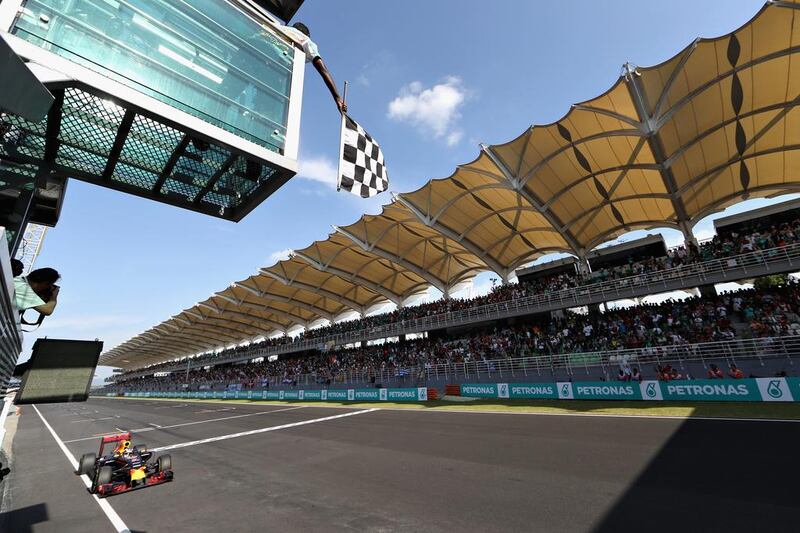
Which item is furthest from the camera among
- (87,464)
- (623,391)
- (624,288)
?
(624,288)

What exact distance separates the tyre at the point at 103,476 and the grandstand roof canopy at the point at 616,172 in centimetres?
1892

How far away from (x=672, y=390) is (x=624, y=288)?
932 centimetres

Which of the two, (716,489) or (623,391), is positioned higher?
(623,391)

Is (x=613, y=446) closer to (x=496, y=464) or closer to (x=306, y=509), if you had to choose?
(x=496, y=464)

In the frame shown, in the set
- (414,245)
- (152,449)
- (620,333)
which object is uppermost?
(414,245)

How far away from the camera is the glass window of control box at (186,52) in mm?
2086

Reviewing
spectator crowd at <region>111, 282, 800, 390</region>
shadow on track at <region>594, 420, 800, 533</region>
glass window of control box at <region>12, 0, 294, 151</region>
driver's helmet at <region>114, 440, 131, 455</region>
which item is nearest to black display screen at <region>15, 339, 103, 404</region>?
glass window of control box at <region>12, 0, 294, 151</region>

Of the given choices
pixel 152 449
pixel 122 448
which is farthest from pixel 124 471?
pixel 152 449

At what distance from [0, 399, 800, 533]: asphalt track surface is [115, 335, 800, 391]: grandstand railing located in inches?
236

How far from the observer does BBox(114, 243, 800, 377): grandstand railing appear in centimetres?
1655

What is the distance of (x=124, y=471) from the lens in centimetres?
705

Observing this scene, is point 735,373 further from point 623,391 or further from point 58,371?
point 58,371

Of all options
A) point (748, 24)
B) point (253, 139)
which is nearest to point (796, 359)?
point (748, 24)

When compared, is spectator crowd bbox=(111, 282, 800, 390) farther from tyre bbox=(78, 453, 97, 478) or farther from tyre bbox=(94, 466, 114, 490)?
tyre bbox=(78, 453, 97, 478)
